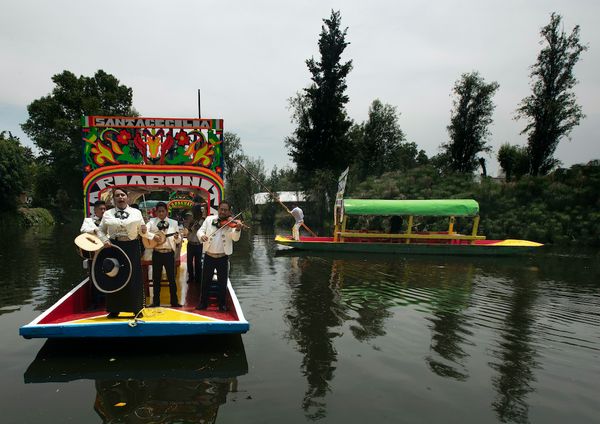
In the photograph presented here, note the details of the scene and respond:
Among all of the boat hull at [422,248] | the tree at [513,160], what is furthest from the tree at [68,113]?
the tree at [513,160]

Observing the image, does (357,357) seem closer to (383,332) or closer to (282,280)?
(383,332)

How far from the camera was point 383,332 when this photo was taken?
6.82 metres

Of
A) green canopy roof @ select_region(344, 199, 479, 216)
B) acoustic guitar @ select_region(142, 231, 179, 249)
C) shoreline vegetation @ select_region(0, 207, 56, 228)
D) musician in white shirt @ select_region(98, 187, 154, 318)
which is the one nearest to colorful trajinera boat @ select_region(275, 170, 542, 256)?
green canopy roof @ select_region(344, 199, 479, 216)

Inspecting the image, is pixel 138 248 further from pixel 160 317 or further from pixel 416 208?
pixel 416 208

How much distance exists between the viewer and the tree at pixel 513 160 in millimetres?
34281

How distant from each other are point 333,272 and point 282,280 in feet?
7.35

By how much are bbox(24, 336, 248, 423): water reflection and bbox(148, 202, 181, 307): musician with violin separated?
0.82 meters

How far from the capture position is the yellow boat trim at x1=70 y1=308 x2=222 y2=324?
5.35m

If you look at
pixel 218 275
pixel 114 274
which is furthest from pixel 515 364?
pixel 114 274

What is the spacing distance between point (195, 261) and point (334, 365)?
4087 mm

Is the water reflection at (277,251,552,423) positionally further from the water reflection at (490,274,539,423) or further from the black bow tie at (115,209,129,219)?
the black bow tie at (115,209,129,219)

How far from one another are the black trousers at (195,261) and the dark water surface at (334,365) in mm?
1320

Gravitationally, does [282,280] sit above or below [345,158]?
below

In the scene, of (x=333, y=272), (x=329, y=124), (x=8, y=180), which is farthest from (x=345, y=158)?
(x=8, y=180)
